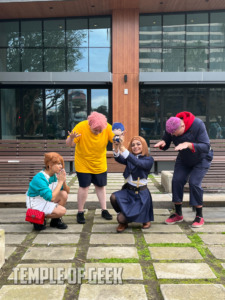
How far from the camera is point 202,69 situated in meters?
13.9

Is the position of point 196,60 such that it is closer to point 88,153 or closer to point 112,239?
point 88,153

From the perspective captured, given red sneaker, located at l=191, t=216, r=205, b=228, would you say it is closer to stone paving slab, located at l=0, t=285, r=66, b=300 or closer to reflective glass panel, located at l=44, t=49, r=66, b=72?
stone paving slab, located at l=0, t=285, r=66, b=300

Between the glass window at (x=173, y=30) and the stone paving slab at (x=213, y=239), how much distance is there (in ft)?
38.8

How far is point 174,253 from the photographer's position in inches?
122

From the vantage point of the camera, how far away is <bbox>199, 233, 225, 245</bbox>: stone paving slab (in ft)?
11.2

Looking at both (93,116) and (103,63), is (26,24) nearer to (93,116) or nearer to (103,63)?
(103,63)

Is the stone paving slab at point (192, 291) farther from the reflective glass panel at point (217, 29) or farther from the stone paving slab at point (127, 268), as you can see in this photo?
the reflective glass panel at point (217, 29)

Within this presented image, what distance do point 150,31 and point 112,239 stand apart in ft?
40.2

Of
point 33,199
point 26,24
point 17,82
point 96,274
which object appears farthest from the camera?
point 26,24

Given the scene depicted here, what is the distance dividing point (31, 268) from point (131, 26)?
12032mm

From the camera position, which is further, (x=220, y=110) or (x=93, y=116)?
(x=220, y=110)

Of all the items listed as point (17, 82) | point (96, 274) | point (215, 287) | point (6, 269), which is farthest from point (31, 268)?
point (17, 82)

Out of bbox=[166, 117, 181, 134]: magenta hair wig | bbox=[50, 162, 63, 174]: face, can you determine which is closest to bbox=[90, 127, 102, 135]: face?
bbox=[50, 162, 63, 174]: face

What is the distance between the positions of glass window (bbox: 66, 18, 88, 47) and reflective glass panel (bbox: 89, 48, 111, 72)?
23.3 inches
